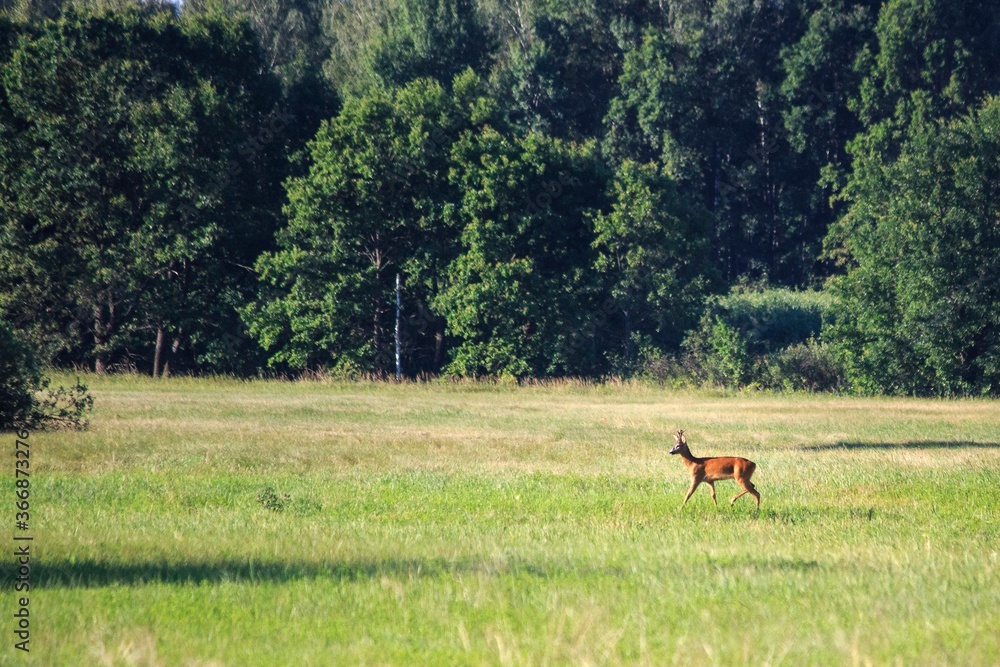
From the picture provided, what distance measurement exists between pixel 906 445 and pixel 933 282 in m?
21.6

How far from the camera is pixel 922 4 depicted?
6347cm

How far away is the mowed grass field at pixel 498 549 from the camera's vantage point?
7.81 m

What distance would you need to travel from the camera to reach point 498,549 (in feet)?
38.6

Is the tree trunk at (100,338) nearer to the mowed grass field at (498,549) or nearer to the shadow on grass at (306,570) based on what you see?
the mowed grass field at (498,549)

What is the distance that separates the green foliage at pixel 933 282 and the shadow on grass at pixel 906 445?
2012cm

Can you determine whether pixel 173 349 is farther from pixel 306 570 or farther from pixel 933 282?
pixel 306 570

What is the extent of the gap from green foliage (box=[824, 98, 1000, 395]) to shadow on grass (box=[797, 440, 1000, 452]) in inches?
792

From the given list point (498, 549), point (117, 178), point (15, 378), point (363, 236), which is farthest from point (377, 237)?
point (498, 549)

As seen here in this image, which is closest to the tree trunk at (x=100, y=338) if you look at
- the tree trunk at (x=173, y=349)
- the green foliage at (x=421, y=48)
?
the tree trunk at (x=173, y=349)

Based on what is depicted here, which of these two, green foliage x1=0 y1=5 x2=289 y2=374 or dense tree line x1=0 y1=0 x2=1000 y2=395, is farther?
green foliage x1=0 y1=5 x2=289 y2=374

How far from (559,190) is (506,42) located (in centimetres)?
2572

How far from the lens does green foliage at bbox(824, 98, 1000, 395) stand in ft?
143

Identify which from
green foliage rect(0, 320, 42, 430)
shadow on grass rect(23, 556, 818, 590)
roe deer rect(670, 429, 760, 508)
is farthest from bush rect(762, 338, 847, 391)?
shadow on grass rect(23, 556, 818, 590)

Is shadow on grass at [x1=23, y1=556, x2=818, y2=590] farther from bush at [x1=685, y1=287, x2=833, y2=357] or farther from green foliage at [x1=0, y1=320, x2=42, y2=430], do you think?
bush at [x1=685, y1=287, x2=833, y2=357]
